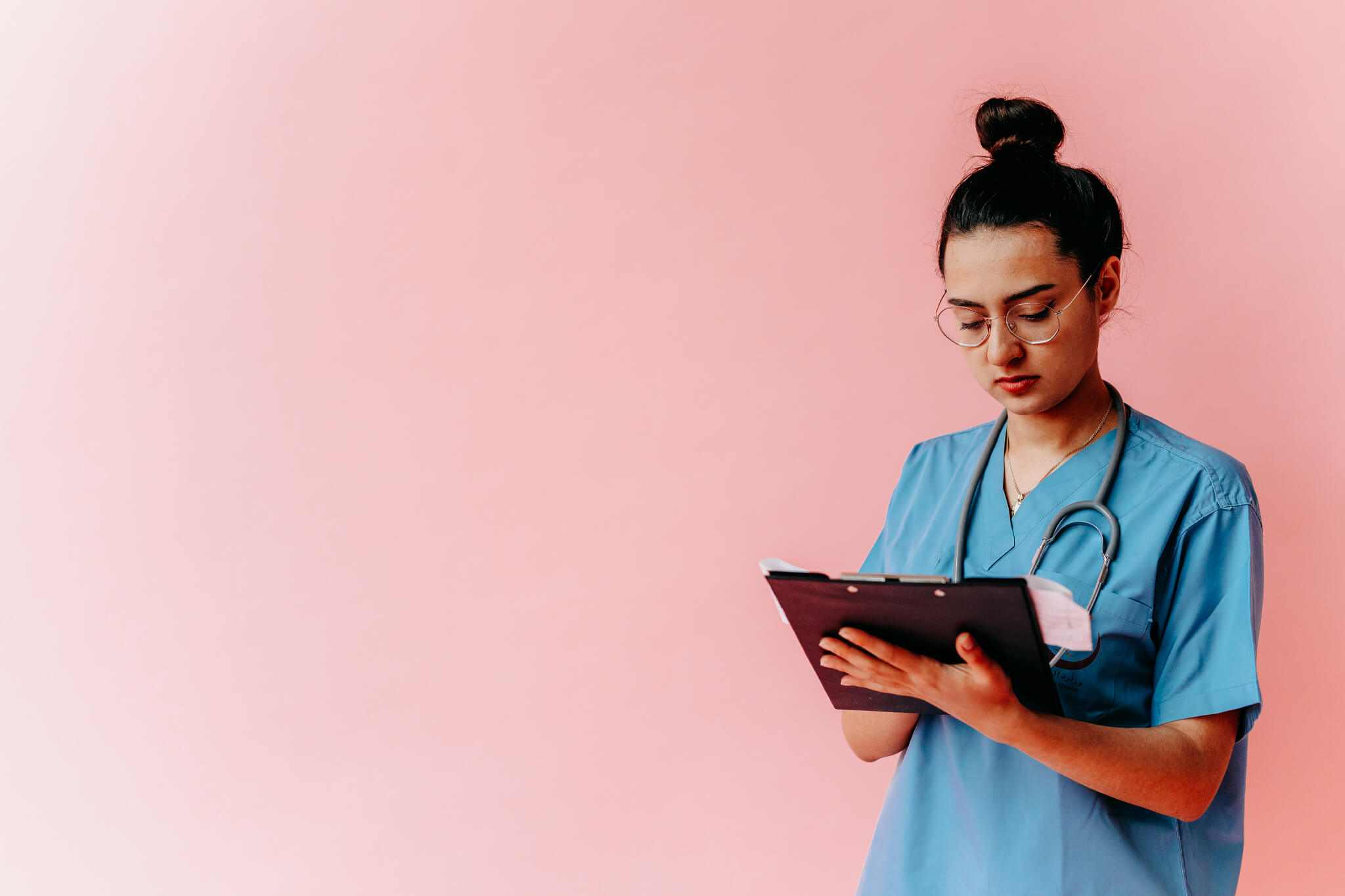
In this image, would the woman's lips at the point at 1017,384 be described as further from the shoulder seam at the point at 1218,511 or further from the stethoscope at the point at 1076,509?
the shoulder seam at the point at 1218,511

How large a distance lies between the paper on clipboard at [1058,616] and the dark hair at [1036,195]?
0.34 meters

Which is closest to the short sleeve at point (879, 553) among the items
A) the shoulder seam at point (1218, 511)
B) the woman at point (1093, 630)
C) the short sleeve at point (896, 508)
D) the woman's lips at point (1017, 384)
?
the short sleeve at point (896, 508)

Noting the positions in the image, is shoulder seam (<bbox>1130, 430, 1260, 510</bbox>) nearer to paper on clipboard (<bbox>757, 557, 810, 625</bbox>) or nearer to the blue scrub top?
the blue scrub top

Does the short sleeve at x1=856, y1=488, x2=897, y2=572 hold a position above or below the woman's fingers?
above

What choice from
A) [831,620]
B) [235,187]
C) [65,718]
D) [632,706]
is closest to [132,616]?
[65,718]

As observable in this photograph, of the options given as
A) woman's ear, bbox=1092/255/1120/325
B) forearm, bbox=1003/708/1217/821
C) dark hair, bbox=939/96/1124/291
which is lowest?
forearm, bbox=1003/708/1217/821

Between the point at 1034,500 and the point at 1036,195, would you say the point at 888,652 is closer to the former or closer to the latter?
the point at 1034,500

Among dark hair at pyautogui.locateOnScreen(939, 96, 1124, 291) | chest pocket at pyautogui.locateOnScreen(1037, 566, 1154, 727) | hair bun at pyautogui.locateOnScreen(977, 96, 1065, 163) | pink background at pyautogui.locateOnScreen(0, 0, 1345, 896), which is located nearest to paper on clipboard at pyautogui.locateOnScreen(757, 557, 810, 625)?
chest pocket at pyautogui.locateOnScreen(1037, 566, 1154, 727)

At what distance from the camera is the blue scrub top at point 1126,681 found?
94cm

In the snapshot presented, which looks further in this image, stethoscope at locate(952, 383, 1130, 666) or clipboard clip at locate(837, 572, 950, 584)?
stethoscope at locate(952, 383, 1130, 666)

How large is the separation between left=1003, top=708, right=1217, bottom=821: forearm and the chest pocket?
0.06m

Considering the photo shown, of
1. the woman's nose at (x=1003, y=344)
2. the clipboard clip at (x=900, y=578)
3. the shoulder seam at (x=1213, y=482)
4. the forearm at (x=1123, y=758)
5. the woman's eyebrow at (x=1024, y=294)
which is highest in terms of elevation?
the woman's eyebrow at (x=1024, y=294)

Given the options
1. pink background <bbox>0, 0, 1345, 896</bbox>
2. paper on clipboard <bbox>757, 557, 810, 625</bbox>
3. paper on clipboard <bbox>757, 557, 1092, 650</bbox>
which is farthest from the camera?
pink background <bbox>0, 0, 1345, 896</bbox>

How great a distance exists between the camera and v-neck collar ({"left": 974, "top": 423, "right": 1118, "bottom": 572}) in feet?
3.49
